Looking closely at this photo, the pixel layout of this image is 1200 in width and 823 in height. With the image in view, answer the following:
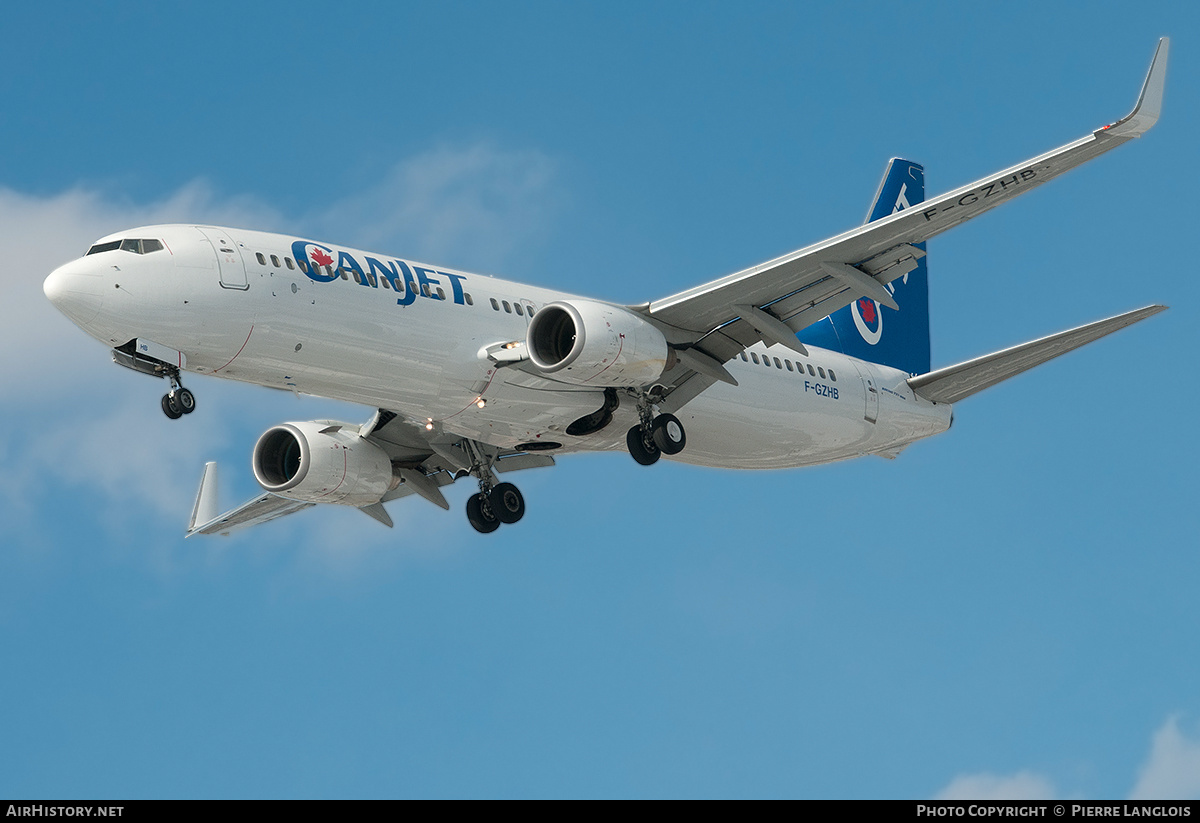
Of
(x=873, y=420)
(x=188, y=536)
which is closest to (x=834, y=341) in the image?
(x=873, y=420)

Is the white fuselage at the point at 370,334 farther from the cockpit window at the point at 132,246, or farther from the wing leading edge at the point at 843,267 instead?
the wing leading edge at the point at 843,267

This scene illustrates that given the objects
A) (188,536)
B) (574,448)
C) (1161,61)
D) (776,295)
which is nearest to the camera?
(1161,61)

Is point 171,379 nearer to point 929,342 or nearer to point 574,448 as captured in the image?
point 574,448

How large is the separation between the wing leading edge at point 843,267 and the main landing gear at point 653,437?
1.60 meters

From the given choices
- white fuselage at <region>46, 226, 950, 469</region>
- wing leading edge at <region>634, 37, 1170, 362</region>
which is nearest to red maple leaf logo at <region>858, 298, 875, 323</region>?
white fuselage at <region>46, 226, 950, 469</region>

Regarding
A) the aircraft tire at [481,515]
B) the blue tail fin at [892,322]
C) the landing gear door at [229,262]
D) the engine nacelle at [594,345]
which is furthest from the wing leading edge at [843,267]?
the landing gear door at [229,262]

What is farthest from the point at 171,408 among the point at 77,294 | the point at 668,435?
the point at 668,435

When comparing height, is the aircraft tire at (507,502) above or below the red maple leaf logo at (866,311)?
below

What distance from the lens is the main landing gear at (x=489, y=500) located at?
35.0m

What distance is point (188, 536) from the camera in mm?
39844

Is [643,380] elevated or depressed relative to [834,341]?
depressed

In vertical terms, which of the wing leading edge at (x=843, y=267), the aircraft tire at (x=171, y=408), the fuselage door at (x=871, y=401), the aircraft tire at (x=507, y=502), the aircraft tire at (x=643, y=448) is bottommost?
the aircraft tire at (x=171, y=408)

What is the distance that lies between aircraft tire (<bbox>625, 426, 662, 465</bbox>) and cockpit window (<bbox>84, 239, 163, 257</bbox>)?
1030 centimetres
